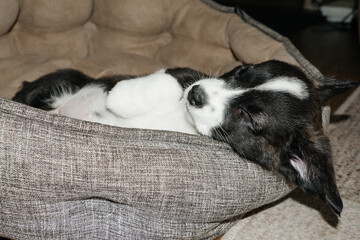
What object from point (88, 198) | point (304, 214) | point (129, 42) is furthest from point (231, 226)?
point (129, 42)

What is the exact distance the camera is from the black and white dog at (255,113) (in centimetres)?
229

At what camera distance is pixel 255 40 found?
3371 millimetres

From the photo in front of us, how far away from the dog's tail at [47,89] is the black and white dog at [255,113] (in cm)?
56

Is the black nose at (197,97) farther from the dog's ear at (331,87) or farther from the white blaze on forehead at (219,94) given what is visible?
the dog's ear at (331,87)

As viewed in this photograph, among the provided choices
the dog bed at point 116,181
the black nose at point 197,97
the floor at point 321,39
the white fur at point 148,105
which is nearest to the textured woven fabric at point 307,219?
the dog bed at point 116,181

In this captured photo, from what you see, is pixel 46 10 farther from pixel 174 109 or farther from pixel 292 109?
pixel 292 109

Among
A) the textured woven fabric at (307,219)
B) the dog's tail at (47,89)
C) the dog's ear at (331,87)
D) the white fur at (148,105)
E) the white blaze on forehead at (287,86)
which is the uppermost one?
the white blaze on forehead at (287,86)

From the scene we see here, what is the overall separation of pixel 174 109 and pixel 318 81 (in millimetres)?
998

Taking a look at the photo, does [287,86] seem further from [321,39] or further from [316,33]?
[316,33]

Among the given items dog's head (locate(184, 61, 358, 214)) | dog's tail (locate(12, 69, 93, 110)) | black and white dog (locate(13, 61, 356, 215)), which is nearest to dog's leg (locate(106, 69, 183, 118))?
black and white dog (locate(13, 61, 356, 215))

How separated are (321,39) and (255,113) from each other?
5691 millimetres

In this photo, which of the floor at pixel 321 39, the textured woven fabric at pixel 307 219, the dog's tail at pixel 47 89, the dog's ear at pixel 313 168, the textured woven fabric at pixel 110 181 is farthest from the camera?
the floor at pixel 321 39

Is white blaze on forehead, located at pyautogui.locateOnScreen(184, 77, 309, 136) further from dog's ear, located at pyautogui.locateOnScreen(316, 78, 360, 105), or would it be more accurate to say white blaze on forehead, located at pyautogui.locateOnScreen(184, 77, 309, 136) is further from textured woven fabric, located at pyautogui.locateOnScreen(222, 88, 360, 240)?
textured woven fabric, located at pyautogui.locateOnScreen(222, 88, 360, 240)

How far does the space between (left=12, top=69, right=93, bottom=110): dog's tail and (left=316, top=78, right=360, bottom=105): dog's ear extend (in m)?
1.74
